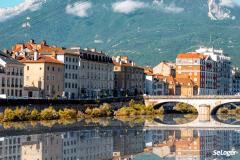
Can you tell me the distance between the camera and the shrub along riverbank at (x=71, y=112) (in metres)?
95.1

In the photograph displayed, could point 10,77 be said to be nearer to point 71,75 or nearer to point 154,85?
point 71,75

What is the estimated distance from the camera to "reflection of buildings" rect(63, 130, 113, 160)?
57362 millimetres

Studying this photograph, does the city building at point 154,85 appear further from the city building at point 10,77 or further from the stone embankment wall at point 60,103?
the city building at point 10,77

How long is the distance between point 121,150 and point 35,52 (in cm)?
6508

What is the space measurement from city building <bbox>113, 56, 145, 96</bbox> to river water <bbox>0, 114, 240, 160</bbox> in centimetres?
7101

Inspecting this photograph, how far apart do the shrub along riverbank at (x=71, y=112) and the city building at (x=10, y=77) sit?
7.98 metres

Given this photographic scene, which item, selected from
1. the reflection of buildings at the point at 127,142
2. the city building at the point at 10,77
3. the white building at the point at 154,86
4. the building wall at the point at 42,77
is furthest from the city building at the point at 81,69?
the reflection of buildings at the point at 127,142

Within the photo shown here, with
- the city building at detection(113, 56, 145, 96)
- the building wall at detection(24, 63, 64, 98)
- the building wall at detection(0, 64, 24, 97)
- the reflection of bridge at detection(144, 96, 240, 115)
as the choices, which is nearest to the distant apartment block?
the city building at detection(113, 56, 145, 96)

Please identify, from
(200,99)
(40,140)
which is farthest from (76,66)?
(40,140)

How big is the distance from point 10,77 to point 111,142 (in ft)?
156

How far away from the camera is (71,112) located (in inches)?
4304

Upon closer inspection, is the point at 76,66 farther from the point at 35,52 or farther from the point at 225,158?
the point at 225,158

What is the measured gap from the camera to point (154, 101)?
149m

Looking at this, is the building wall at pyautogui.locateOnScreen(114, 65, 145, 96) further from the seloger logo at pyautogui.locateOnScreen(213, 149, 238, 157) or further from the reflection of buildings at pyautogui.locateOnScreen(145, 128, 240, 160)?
the seloger logo at pyautogui.locateOnScreen(213, 149, 238, 157)
